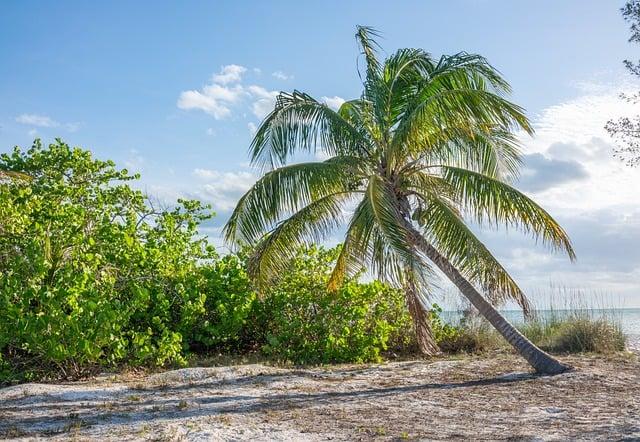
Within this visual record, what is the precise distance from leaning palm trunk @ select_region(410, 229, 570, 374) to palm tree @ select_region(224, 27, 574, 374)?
0.06 ft

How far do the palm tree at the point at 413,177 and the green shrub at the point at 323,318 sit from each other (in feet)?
5.87

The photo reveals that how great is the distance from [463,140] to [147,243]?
7.14m

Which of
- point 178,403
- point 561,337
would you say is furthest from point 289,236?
point 561,337

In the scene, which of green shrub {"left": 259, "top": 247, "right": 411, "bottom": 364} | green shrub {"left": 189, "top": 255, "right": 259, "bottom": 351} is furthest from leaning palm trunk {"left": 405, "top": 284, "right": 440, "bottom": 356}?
green shrub {"left": 189, "top": 255, "right": 259, "bottom": 351}

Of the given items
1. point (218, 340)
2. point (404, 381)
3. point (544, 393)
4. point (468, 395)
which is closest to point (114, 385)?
point (218, 340)

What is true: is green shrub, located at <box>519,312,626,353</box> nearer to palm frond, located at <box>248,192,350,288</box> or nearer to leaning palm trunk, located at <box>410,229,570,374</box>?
leaning palm trunk, located at <box>410,229,570,374</box>

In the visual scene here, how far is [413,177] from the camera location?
40.2ft

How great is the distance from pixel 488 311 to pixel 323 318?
379cm

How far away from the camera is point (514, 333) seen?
1216cm

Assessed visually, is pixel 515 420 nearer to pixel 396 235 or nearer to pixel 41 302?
pixel 396 235

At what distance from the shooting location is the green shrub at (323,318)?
1405 centimetres

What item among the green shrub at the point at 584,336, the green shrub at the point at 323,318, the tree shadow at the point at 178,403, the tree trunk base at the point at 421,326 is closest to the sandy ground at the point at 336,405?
the tree shadow at the point at 178,403

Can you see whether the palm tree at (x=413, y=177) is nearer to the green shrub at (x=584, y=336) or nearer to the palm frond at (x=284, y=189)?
the palm frond at (x=284, y=189)

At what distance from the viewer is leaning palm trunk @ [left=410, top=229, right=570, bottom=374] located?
11789 millimetres
